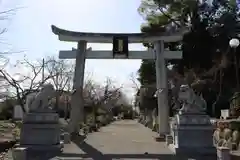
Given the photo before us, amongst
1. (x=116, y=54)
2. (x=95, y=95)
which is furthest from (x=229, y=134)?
(x=95, y=95)

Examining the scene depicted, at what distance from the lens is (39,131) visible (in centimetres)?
1499

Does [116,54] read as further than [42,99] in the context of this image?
Yes

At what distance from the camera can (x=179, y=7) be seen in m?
35.8

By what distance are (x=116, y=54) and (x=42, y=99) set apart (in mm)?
8601

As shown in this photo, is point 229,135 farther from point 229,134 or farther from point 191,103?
point 191,103

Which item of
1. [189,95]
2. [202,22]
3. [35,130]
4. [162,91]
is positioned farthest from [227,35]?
[35,130]

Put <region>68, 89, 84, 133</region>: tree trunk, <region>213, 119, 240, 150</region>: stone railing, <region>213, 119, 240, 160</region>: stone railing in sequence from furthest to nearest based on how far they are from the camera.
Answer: <region>68, 89, 84, 133</region>: tree trunk → <region>213, 119, 240, 150</region>: stone railing → <region>213, 119, 240, 160</region>: stone railing

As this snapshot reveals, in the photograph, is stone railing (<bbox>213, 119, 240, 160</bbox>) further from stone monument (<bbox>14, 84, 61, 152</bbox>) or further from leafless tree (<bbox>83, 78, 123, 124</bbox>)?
leafless tree (<bbox>83, 78, 123, 124</bbox>)

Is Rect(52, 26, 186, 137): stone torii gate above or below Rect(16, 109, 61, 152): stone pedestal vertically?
above

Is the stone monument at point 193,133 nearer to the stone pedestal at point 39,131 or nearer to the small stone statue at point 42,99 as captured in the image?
the stone pedestal at point 39,131

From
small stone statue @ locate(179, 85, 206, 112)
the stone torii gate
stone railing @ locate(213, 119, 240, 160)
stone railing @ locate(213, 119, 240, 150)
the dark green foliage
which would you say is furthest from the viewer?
the dark green foliage

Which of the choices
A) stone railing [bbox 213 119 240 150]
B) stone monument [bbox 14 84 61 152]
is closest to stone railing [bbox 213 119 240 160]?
stone railing [bbox 213 119 240 150]

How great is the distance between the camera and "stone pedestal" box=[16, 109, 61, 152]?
14930 mm

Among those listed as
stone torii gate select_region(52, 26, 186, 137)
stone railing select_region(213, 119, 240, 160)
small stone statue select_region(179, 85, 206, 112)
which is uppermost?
stone torii gate select_region(52, 26, 186, 137)
